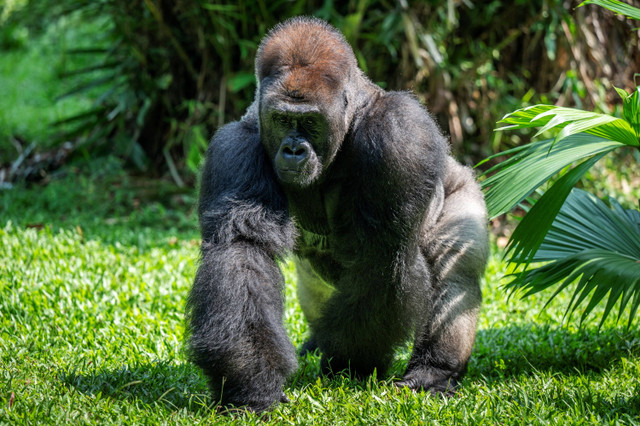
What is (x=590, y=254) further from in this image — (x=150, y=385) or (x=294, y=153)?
(x=150, y=385)

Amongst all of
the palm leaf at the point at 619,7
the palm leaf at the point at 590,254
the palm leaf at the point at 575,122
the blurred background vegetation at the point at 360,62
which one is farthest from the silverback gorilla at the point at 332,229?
the blurred background vegetation at the point at 360,62

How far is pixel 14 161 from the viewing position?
28.1 ft

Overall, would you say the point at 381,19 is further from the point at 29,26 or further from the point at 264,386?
the point at 264,386

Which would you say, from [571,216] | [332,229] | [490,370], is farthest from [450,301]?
[571,216]

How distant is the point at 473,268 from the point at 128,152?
18.2 ft

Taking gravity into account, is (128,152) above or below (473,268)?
below

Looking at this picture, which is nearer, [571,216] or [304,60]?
[304,60]

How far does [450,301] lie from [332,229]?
2.42 feet

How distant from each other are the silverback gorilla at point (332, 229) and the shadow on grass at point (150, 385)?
0.74 feet

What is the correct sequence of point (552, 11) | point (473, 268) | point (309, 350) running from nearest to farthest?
point (473, 268) < point (309, 350) < point (552, 11)

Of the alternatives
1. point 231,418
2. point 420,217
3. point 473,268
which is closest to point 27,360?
point 231,418

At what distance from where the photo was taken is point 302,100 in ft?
11.3

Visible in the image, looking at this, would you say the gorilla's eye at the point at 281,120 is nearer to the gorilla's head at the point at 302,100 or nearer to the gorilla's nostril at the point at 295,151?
the gorilla's head at the point at 302,100

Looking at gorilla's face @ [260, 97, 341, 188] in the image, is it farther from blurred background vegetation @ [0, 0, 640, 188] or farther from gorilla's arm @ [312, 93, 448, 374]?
blurred background vegetation @ [0, 0, 640, 188]
